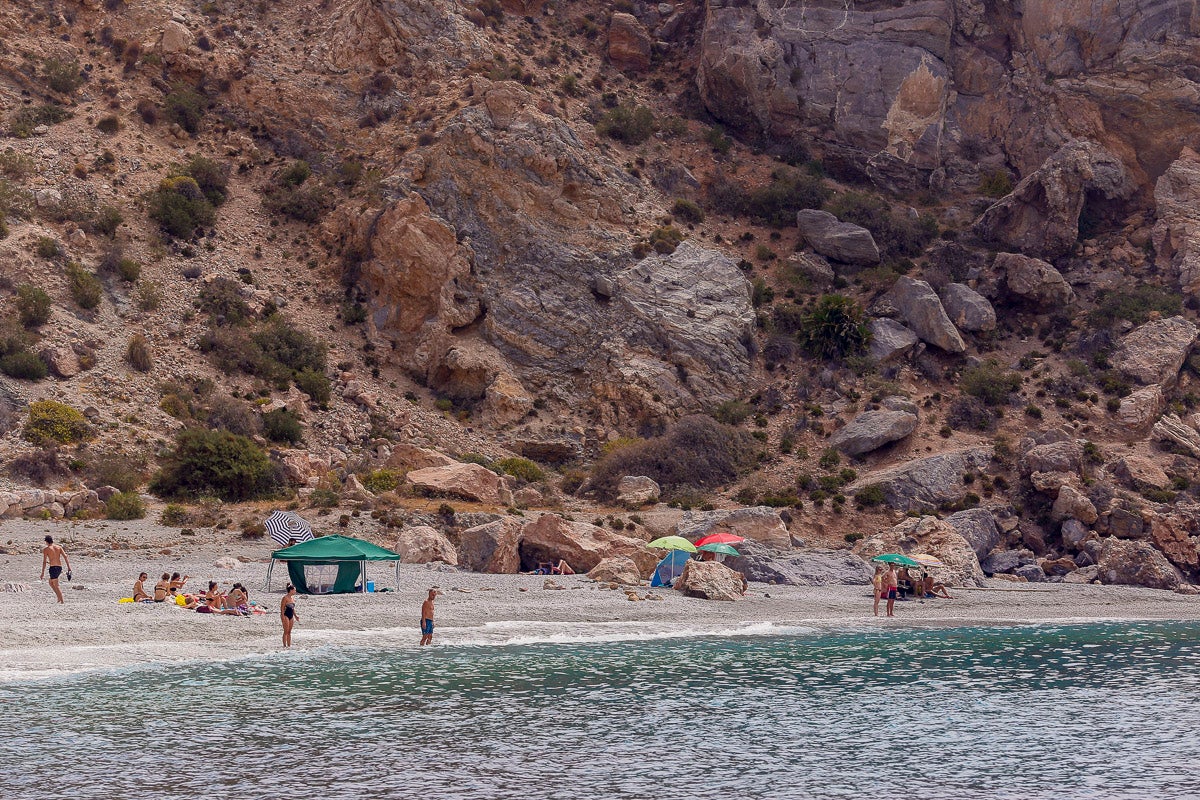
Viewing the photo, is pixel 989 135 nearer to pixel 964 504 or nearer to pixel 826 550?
pixel 964 504

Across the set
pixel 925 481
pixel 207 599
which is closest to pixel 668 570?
pixel 207 599

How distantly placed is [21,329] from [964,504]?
107 feet

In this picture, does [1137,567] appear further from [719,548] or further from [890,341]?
[890,341]

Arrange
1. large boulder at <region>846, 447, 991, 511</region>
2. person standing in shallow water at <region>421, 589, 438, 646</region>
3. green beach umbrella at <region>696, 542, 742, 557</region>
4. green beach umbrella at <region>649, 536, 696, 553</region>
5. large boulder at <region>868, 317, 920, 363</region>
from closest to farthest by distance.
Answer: person standing in shallow water at <region>421, 589, 438, 646</region>, green beach umbrella at <region>649, 536, 696, 553</region>, green beach umbrella at <region>696, 542, 742, 557</region>, large boulder at <region>846, 447, 991, 511</region>, large boulder at <region>868, 317, 920, 363</region>

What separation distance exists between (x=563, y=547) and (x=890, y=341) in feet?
73.4

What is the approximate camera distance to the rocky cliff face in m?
52.7

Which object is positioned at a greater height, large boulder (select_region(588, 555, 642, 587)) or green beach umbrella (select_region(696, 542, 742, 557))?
green beach umbrella (select_region(696, 542, 742, 557))

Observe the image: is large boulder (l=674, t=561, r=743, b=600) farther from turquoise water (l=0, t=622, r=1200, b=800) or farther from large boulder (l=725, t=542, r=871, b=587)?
turquoise water (l=0, t=622, r=1200, b=800)

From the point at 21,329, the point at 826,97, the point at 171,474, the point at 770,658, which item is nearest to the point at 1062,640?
the point at 770,658

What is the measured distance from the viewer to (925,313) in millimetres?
44031

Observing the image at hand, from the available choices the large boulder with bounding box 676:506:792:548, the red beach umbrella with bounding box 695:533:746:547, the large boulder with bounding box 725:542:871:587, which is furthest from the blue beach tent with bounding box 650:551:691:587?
the large boulder with bounding box 676:506:792:548

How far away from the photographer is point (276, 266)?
1697 inches

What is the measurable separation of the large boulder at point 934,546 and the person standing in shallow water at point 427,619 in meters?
15.6

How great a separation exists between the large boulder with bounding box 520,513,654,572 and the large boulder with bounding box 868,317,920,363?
789 inches
